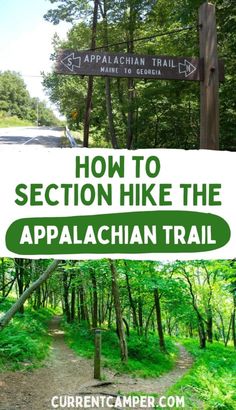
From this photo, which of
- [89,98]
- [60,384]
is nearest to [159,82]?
[89,98]

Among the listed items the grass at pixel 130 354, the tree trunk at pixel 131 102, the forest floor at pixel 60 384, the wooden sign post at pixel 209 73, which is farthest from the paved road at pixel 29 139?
the wooden sign post at pixel 209 73

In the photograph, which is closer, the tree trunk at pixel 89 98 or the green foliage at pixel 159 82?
the green foliage at pixel 159 82

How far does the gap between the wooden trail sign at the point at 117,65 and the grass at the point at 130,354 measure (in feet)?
21.8

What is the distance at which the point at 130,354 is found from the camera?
37.6 ft

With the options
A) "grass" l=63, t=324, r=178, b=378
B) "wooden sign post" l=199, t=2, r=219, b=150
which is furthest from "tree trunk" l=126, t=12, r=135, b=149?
"wooden sign post" l=199, t=2, r=219, b=150

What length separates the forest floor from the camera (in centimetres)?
629

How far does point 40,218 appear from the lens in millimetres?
2338

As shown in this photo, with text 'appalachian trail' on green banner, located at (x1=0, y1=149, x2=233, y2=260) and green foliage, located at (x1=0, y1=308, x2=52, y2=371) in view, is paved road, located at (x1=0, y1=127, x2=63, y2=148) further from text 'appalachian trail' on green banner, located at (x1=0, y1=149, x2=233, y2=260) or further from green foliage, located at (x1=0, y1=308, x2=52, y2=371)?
text 'appalachian trail' on green banner, located at (x1=0, y1=149, x2=233, y2=260)

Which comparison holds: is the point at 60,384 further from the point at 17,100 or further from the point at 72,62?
the point at 17,100

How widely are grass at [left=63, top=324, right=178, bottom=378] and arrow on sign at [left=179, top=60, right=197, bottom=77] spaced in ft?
21.6

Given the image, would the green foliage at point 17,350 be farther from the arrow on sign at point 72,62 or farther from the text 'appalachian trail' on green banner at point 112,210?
the text 'appalachian trail' on green banner at point 112,210

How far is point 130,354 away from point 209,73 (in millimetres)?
8692

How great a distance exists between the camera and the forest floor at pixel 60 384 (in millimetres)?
6289

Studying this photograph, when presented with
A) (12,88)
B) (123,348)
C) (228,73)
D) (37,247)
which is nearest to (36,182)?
(37,247)
